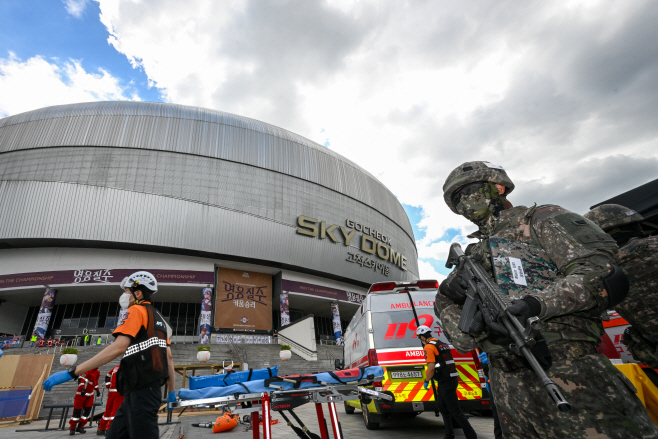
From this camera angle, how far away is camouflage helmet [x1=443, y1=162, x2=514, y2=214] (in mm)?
2154

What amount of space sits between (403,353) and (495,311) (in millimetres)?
4516

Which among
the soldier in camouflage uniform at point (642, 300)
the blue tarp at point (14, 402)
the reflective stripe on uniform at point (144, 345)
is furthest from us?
the blue tarp at point (14, 402)

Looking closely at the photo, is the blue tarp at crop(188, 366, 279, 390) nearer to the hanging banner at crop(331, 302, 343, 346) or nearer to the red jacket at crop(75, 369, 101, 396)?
the red jacket at crop(75, 369, 101, 396)

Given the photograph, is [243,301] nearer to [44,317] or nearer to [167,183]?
[167,183]

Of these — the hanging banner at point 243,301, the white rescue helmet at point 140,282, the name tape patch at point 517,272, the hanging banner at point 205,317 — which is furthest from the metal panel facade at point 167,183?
the name tape patch at point 517,272

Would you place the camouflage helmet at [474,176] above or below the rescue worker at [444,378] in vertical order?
above

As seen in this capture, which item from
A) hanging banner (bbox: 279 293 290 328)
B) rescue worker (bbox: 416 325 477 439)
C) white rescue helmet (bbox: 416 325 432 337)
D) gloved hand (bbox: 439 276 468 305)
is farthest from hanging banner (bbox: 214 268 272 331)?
gloved hand (bbox: 439 276 468 305)

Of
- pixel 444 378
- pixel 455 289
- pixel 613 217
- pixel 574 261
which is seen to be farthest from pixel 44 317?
pixel 613 217

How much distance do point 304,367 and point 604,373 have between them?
20.4m

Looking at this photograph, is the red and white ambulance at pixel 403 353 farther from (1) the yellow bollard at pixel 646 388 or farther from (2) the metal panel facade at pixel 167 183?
(2) the metal panel facade at pixel 167 183

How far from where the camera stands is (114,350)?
9.18ft

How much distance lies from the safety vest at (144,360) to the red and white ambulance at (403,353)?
3.40 meters

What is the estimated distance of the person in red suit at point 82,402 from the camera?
6811 millimetres

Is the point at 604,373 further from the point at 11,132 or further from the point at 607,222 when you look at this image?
the point at 11,132
